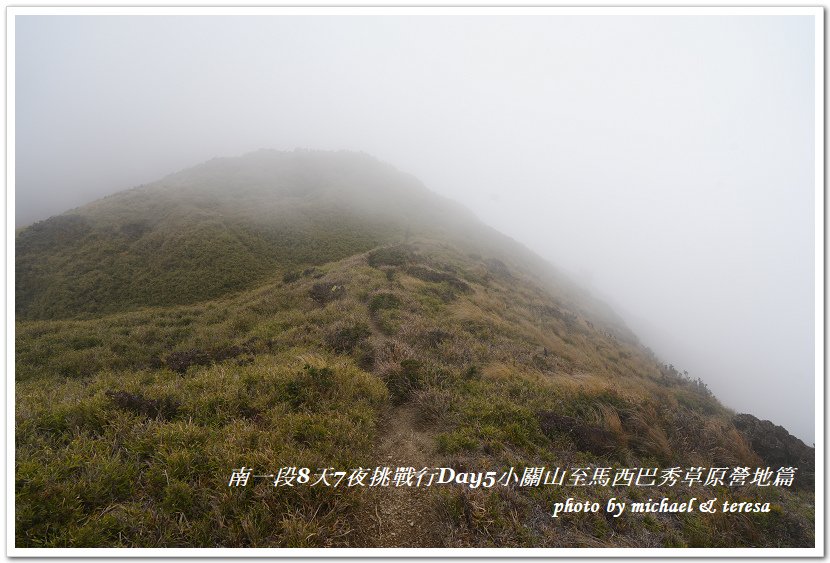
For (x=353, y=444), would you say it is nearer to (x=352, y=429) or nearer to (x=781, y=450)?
(x=352, y=429)

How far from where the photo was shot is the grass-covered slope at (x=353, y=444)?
388 cm

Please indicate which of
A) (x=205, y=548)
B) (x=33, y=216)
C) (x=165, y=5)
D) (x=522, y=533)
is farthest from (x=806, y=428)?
(x=33, y=216)

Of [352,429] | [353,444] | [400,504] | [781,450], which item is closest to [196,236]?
[352,429]

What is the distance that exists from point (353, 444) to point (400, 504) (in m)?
1.18

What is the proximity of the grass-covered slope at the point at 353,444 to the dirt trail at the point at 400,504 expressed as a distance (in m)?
0.02

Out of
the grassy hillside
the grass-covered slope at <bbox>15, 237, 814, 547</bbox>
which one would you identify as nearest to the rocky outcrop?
the grassy hillside

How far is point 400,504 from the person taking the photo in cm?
448

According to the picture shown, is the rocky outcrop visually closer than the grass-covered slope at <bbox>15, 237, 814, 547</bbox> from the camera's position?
No

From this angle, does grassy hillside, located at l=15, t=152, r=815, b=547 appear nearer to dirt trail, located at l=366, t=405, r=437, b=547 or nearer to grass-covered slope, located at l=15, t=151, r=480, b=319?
dirt trail, located at l=366, t=405, r=437, b=547

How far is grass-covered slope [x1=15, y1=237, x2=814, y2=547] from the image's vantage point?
12.7ft

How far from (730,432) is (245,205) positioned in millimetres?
41646

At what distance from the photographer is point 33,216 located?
56969 millimetres

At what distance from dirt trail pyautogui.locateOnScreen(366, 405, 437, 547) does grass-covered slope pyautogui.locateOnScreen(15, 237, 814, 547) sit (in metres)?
0.02

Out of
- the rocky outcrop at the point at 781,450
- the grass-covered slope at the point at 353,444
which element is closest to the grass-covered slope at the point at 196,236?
the grass-covered slope at the point at 353,444
